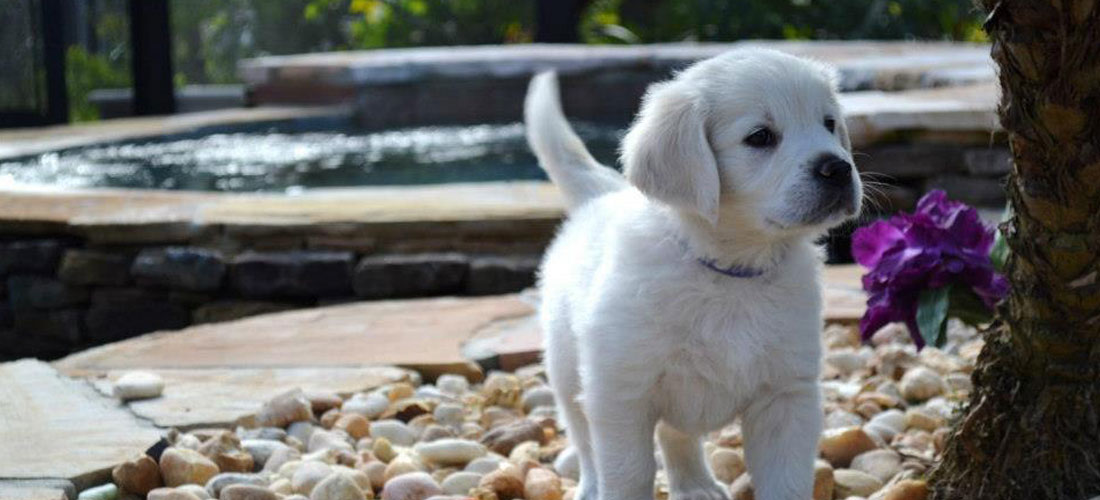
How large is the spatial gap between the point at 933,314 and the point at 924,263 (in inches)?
4.0

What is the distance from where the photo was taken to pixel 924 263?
275 centimetres

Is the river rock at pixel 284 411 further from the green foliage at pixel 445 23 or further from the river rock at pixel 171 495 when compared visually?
the green foliage at pixel 445 23

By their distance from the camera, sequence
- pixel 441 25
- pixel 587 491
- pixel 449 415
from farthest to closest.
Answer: pixel 441 25, pixel 449 415, pixel 587 491

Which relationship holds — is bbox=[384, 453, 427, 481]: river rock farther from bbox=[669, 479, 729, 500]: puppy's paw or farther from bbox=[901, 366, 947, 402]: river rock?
bbox=[901, 366, 947, 402]: river rock

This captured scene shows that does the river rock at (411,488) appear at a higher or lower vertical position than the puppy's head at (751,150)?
lower

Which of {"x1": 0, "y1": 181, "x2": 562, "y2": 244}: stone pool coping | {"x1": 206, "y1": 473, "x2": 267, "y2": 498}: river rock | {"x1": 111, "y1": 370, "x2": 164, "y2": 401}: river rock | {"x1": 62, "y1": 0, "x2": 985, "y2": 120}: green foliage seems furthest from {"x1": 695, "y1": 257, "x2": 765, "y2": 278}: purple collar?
{"x1": 62, "y1": 0, "x2": 985, "y2": 120}: green foliage

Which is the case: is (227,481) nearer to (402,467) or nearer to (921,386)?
(402,467)

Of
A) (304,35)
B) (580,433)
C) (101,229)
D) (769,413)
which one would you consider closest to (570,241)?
(580,433)

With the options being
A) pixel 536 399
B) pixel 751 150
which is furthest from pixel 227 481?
pixel 751 150

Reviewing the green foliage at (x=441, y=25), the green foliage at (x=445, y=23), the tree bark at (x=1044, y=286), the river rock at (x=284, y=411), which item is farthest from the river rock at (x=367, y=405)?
the green foliage at (x=445, y=23)

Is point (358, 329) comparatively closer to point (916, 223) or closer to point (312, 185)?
point (916, 223)

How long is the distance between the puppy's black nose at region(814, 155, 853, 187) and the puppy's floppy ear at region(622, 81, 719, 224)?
0.56 feet

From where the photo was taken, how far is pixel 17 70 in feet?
31.3

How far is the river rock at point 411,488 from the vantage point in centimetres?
273
